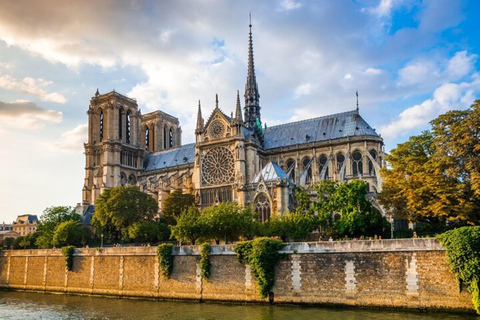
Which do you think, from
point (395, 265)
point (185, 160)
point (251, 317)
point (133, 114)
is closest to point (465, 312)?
point (395, 265)

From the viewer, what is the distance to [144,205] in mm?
56375

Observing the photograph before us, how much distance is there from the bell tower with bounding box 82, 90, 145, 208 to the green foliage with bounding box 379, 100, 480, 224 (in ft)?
186

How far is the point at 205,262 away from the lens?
3431 centimetres

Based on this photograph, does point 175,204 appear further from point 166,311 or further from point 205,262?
point 166,311

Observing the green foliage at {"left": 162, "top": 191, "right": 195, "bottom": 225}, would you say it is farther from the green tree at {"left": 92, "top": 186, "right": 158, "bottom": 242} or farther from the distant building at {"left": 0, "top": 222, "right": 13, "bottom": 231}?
the distant building at {"left": 0, "top": 222, "right": 13, "bottom": 231}

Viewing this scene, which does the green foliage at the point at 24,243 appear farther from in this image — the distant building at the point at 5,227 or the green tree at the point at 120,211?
the distant building at the point at 5,227

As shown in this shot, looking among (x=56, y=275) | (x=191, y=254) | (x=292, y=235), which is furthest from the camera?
(x=56, y=275)

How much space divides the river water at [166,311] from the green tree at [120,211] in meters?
15.9

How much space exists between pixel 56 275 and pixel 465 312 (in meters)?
33.6

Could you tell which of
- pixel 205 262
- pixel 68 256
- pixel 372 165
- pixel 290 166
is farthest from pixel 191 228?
pixel 290 166

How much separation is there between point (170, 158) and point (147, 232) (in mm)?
35987

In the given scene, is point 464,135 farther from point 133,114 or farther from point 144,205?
point 133,114

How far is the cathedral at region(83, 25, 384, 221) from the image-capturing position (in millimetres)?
58250

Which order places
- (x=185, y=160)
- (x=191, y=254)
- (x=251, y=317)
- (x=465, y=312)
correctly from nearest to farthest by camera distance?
1. (x=465, y=312)
2. (x=251, y=317)
3. (x=191, y=254)
4. (x=185, y=160)
